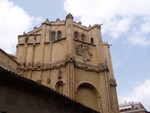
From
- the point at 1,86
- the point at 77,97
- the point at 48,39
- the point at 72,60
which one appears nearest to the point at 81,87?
the point at 77,97

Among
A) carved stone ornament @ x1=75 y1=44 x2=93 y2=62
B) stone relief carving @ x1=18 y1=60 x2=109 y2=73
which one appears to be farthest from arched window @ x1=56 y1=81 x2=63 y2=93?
carved stone ornament @ x1=75 y1=44 x2=93 y2=62

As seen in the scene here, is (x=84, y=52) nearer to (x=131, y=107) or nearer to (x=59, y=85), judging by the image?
(x=59, y=85)

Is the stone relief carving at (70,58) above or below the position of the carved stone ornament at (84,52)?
below

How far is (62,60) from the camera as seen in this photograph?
23984 millimetres

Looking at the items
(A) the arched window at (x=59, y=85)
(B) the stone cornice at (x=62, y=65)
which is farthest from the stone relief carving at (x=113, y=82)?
(A) the arched window at (x=59, y=85)

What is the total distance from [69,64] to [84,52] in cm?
343

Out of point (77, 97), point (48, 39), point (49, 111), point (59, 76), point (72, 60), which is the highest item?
point (48, 39)

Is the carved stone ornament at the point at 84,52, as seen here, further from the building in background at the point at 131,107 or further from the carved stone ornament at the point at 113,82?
the building in background at the point at 131,107

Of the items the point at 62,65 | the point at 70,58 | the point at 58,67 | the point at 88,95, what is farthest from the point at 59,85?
the point at 88,95

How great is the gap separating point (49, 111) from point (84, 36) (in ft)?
62.6

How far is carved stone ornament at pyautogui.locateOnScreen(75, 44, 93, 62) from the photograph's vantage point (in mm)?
24875

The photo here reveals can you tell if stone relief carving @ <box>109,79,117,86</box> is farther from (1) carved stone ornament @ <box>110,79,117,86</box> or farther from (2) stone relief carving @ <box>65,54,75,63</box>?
(2) stone relief carving @ <box>65,54,75,63</box>

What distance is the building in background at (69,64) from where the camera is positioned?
883 inches

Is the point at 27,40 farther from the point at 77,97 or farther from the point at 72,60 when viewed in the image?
the point at 77,97
